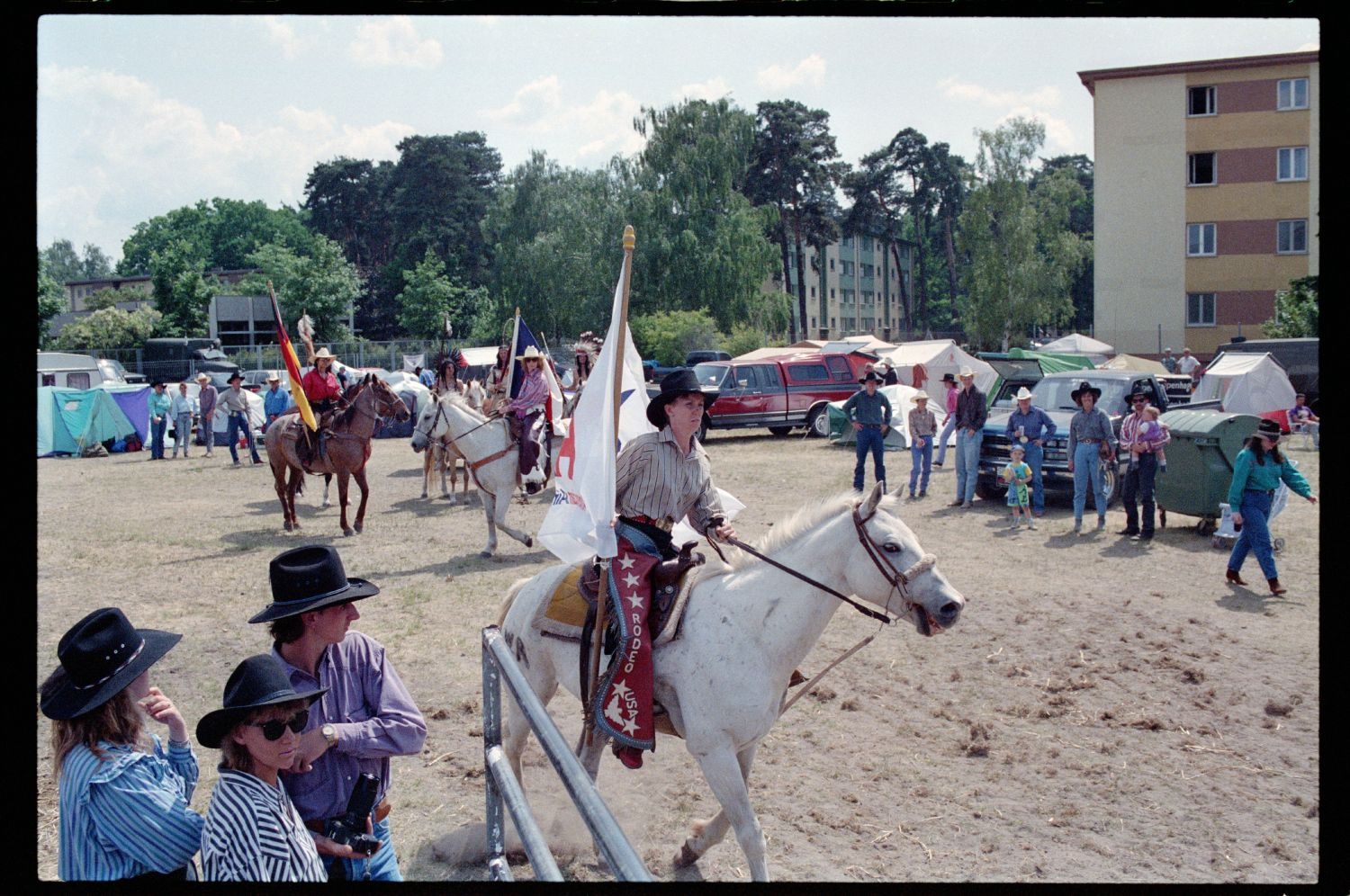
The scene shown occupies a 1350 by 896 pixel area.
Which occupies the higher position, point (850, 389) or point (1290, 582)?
point (850, 389)

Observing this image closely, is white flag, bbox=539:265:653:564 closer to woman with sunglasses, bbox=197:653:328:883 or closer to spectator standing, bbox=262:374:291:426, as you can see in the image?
woman with sunglasses, bbox=197:653:328:883

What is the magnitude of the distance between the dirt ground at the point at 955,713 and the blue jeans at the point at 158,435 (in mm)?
11197

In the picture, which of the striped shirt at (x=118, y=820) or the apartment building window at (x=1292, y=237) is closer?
the striped shirt at (x=118, y=820)

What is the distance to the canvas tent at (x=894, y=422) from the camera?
2291cm

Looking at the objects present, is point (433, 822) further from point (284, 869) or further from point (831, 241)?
point (831, 241)

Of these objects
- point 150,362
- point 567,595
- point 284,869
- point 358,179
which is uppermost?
point 358,179

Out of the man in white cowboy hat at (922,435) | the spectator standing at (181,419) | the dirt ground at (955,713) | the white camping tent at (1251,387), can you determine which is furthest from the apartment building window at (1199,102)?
the spectator standing at (181,419)

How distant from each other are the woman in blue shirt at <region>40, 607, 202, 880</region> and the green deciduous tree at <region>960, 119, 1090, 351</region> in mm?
53623

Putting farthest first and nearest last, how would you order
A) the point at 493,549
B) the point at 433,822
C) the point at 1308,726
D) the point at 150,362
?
the point at 150,362 < the point at 493,549 < the point at 1308,726 < the point at 433,822

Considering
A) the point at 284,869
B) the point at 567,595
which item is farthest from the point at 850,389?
the point at 284,869

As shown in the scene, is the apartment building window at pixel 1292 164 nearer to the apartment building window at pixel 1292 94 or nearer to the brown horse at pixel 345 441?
the apartment building window at pixel 1292 94

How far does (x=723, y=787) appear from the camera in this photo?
4477 millimetres

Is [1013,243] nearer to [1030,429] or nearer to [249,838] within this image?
[1030,429]

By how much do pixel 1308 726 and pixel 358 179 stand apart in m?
81.4
